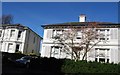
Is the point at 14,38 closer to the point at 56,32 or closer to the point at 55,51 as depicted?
the point at 56,32

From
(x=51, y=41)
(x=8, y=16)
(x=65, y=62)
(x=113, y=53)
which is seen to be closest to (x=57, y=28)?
(x=51, y=41)

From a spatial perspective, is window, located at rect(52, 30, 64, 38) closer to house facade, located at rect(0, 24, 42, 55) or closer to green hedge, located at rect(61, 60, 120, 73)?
house facade, located at rect(0, 24, 42, 55)

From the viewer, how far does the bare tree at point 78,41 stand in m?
28.6

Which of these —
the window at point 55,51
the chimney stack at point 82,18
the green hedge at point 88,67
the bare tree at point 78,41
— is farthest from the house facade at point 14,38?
the green hedge at point 88,67

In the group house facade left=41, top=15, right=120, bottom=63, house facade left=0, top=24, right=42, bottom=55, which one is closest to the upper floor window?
house facade left=41, top=15, right=120, bottom=63

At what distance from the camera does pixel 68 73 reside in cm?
1714

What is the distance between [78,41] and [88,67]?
43.2ft

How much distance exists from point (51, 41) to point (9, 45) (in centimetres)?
1147

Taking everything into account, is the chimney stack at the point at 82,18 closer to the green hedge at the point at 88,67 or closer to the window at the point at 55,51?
the window at the point at 55,51

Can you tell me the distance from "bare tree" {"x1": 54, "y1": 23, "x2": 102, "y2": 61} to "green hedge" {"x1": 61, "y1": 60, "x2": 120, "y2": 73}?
9876 millimetres

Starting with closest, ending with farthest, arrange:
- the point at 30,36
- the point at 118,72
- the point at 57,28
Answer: the point at 118,72 → the point at 57,28 → the point at 30,36

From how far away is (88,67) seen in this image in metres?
17.2

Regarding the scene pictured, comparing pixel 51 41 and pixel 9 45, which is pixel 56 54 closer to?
pixel 51 41

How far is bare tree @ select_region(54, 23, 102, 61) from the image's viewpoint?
28.6 m
